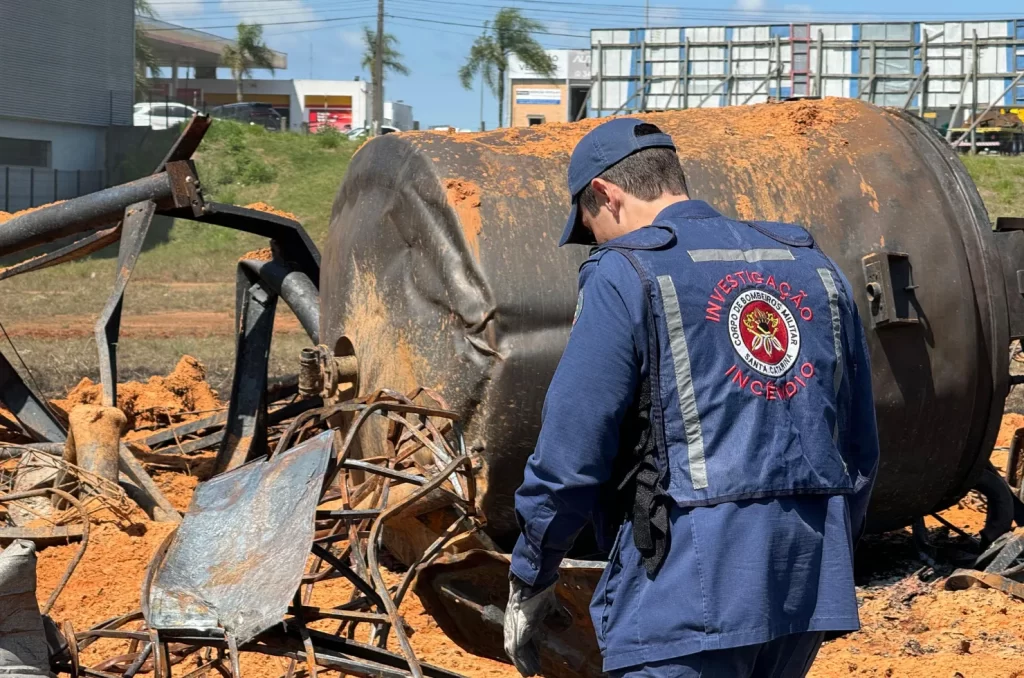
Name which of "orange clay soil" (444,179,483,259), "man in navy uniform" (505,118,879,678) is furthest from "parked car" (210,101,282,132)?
"man in navy uniform" (505,118,879,678)

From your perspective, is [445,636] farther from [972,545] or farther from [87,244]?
[87,244]

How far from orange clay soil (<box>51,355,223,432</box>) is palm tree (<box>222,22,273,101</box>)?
54.3 meters

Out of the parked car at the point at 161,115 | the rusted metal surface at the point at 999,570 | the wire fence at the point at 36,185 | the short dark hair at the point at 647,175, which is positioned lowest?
the rusted metal surface at the point at 999,570

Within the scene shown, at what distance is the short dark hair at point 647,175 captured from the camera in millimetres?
2475

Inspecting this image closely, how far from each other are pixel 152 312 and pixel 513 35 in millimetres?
33347

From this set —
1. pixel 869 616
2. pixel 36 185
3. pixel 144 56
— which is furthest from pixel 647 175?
pixel 144 56

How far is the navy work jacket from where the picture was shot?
2303 mm

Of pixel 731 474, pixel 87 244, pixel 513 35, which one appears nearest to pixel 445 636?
pixel 731 474

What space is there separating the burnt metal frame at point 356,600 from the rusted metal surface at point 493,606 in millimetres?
142

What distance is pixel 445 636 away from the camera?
463cm

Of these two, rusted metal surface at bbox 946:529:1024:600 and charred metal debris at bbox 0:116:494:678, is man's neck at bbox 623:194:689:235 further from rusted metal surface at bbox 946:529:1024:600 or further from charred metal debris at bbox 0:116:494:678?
rusted metal surface at bbox 946:529:1024:600

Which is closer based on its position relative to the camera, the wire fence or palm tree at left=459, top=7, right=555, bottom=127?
the wire fence

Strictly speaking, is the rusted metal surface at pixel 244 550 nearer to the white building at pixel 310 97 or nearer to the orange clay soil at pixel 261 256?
the orange clay soil at pixel 261 256

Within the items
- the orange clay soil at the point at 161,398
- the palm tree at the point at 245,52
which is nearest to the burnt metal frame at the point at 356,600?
the orange clay soil at the point at 161,398
